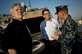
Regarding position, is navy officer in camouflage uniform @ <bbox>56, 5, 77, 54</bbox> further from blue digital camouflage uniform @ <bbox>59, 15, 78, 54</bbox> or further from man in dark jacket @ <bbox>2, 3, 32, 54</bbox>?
man in dark jacket @ <bbox>2, 3, 32, 54</bbox>

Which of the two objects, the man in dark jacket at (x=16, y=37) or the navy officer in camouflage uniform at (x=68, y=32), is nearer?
the man in dark jacket at (x=16, y=37)

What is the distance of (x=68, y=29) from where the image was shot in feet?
13.2

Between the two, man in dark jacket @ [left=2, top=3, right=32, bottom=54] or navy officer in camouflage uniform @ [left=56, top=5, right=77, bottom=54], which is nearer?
man in dark jacket @ [left=2, top=3, right=32, bottom=54]

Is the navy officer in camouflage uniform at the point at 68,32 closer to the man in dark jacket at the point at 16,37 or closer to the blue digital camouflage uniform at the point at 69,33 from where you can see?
the blue digital camouflage uniform at the point at 69,33

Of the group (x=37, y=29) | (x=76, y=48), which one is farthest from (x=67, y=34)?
(x=37, y=29)

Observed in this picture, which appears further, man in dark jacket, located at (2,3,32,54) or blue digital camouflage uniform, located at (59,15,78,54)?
blue digital camouflage uniform, located at (59,15,78,54)

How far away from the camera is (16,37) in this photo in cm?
292

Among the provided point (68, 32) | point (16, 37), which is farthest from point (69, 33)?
point (16, 37)

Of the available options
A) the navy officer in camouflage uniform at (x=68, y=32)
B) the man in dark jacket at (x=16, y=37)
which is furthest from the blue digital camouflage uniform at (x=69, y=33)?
the man in dark jacket at (x=16, y=37)

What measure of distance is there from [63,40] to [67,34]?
21 cm

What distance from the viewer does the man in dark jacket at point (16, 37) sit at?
285 cm

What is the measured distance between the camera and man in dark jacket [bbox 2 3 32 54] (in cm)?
285

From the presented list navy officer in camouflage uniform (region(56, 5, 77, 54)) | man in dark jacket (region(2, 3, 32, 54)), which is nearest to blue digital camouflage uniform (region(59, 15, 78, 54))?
navy officer in camouflage uniform (region(56, 5, 77, 54))

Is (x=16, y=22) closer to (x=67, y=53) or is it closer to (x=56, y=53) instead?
(x=67, y=53)
